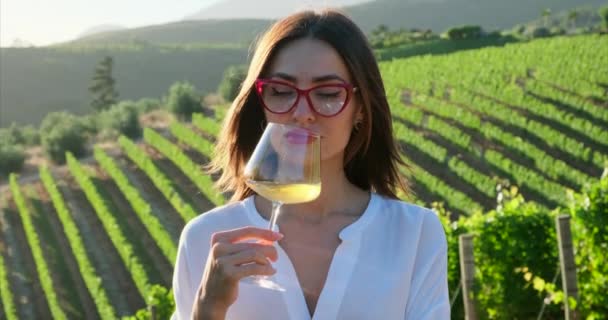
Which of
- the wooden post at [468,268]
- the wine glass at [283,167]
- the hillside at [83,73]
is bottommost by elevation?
the hillside at [83,73]

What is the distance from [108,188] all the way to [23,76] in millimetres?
62466

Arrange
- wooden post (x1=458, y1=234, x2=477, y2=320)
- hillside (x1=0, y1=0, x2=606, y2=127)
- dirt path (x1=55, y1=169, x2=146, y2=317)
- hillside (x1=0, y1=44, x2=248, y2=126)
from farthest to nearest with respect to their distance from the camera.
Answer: hillside (x1=0, y1=0, x2=606, y2=127)
hillside (x1=0, y1=44, x2=248, y2=126)
dirt path (x1=55, y1=169, x2=146, y2=317)
wooden post (x1=458, y1=234, x2=477, y2=320)

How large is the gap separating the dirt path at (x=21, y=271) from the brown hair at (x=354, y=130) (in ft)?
50.8

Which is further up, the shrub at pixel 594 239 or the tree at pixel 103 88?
the shrub at pixel 594 239

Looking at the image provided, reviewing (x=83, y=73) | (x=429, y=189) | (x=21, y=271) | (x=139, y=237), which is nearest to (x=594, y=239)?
(x=429, y=189)

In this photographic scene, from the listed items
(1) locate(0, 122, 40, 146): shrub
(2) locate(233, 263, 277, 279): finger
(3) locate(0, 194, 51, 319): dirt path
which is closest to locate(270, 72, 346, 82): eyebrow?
(2) locate(233, 263, 277, 279): finger

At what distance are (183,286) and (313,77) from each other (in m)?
0.60

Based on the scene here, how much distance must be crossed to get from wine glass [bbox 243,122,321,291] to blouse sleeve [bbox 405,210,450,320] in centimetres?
39

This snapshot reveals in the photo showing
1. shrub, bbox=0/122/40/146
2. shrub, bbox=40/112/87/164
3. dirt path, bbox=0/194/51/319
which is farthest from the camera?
shrub, bbox=0/122/40/146

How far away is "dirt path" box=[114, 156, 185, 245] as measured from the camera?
19.6 metres

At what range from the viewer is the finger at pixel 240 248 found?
1917mm

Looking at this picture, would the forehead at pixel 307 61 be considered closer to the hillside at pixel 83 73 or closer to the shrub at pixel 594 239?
the shrub at pixel 594 239

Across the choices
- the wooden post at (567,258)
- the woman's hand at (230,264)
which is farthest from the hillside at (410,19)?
the woman's hand at (230,264)

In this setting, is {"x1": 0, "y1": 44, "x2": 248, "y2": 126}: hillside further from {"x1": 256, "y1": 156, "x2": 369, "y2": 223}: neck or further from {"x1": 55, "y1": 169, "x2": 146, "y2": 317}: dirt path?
{"x1": 256, "y1": 156, "x2": 369, "y2": 223}: neck
